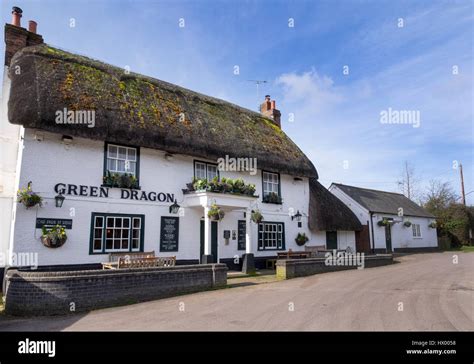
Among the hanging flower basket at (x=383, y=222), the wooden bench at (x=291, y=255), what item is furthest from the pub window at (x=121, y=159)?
the hanging flower basket at (x=383, y=222)

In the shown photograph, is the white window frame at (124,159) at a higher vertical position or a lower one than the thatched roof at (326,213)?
higher

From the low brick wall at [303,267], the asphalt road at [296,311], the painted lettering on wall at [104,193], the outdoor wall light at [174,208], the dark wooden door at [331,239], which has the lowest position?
the asphalt road at [296,311]

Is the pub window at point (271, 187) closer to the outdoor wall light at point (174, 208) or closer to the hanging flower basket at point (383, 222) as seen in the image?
the outdoor wall light at point (174, 208)

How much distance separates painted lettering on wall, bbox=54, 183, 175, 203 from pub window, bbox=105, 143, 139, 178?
753 mm

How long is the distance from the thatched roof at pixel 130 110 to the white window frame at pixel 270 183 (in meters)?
0.69

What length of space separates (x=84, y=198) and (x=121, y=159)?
2.05m

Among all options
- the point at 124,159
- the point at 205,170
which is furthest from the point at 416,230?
the point at 124,159

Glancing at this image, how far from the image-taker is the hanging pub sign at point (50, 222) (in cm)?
1150

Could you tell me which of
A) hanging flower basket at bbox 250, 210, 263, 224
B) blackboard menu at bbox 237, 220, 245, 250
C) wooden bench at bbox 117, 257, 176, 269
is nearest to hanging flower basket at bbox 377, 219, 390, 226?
hanging flower basket at bbox 250, 210, 263, 224

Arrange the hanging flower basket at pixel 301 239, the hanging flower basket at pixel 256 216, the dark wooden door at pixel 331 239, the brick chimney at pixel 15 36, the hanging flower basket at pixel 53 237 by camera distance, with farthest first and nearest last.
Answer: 1. the dark wooden door at pixel 331 239
2. the hanging flower basket at pixel 301 239
3. the hanging flower basket at pixel 256 216
4. the brick chimney at pixel 15 36
5. the hanging flower basket at pixel 53 237

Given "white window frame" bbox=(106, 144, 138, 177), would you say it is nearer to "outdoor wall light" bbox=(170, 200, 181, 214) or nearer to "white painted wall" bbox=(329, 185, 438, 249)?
"outdoor wall light" bbox=(170, 200, 181, 214)

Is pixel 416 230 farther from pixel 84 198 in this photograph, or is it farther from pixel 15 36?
pixel 15 36

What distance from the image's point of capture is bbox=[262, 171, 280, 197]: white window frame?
61.3 ft
